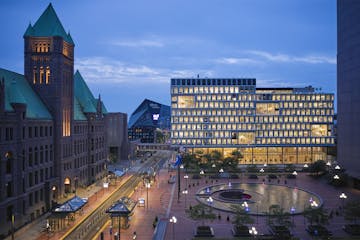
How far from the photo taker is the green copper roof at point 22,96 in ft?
204

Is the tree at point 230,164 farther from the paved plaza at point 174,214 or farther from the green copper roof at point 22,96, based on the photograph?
the green copper roof at point 22,96

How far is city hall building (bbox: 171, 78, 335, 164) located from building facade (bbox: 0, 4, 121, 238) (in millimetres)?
54732

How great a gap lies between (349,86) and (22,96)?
305 ft

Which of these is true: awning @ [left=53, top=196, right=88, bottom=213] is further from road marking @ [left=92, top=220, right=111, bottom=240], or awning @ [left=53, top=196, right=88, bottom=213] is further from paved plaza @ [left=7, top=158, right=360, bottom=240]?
road marking @ [left=92, top=220, right=111, bottom=240]

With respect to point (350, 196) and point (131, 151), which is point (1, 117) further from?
point (131, 151)

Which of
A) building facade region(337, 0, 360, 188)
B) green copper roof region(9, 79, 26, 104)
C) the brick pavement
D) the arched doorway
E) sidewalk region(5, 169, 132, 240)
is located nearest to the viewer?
sidewalk region(5, 169, 132, 240)

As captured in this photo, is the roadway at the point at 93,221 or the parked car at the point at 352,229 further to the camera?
the roadway at the point at 93,221

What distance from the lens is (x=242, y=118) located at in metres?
153

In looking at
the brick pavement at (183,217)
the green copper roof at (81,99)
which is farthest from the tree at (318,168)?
the green copper roof at (81,99)

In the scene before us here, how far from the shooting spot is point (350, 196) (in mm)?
84812

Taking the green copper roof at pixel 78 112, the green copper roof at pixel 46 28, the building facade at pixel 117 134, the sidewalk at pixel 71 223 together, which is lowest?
the sidewalk at pixel 71 223

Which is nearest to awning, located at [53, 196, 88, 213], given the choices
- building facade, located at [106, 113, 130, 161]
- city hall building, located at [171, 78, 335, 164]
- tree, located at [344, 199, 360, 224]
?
tree, located at [344, 199, 360, 224]

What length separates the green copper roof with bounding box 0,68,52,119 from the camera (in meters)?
62.1

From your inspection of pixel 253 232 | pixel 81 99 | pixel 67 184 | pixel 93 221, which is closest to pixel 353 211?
pixel 253 232
